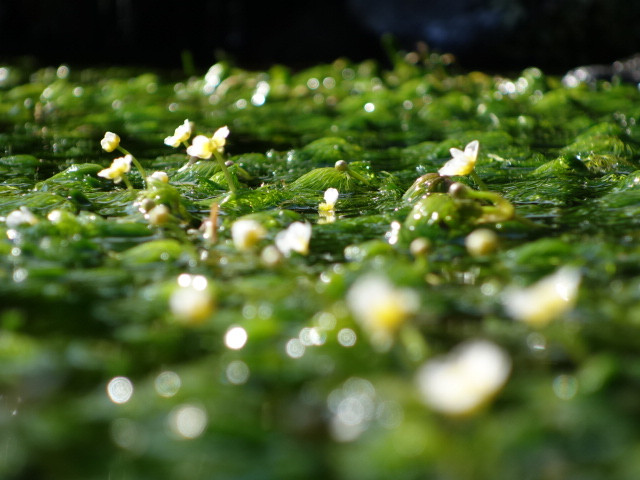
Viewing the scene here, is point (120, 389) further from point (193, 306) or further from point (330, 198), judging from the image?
point (330, 198)

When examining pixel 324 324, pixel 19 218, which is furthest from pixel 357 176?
pixel 324 324

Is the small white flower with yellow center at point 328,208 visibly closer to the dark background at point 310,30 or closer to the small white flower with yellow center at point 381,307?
the small white flower with yellow center at point 381,307

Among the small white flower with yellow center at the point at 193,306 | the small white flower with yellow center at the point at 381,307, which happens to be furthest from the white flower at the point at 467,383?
the small white flower with yellow center at the point at 193,306

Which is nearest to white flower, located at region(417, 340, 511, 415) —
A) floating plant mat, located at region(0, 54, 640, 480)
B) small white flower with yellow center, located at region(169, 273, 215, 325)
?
floating plant mat, located at region(0, 54, 640, 480)

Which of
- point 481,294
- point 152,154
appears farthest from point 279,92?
point 481,294

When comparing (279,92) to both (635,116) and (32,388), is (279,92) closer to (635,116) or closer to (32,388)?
(635,116)
